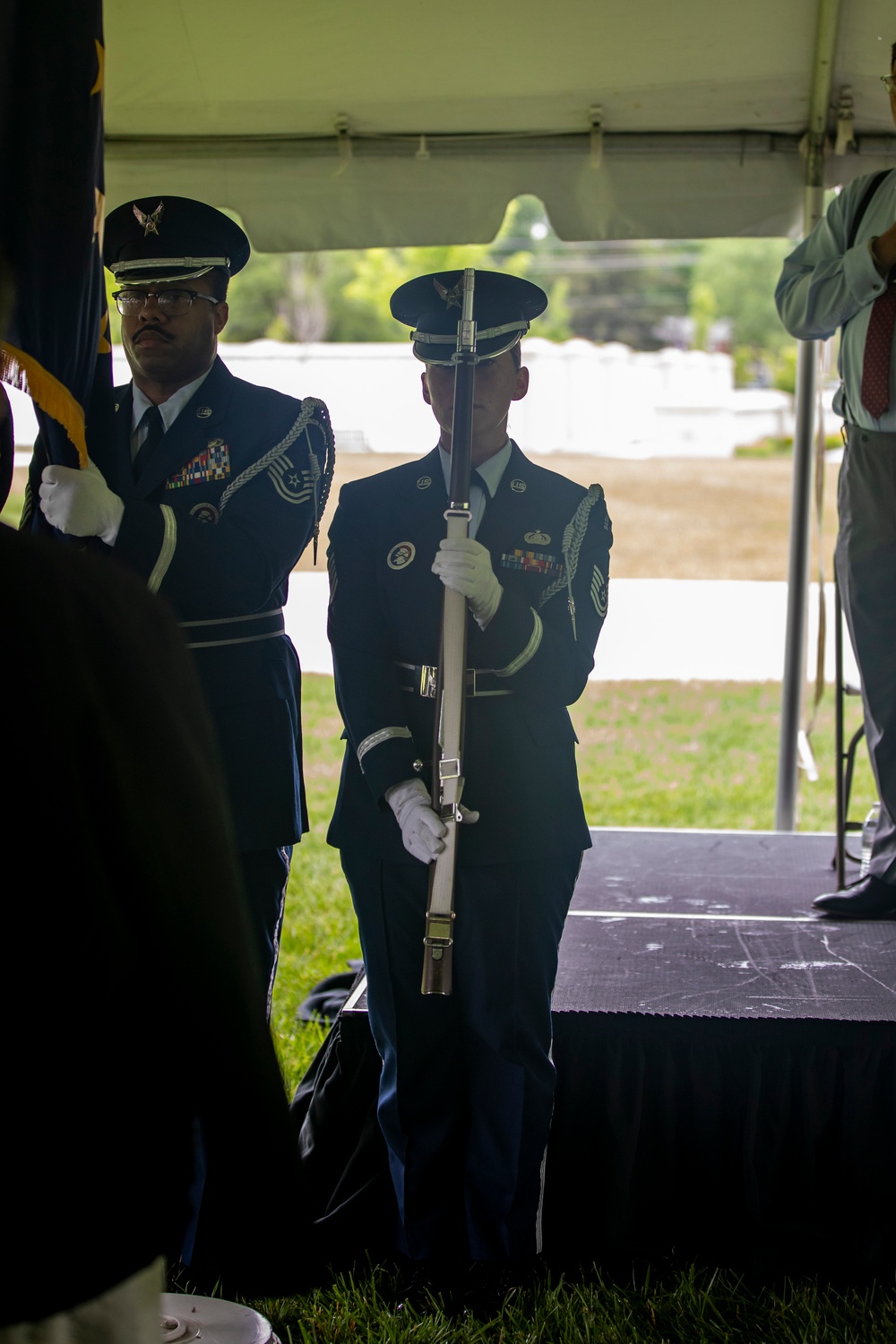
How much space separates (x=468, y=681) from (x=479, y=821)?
267mm

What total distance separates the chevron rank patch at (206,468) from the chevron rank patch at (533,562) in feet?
1.86

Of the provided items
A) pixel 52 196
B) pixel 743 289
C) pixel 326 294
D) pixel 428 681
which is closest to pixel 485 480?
pixel 428 681

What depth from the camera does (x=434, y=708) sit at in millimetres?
2424

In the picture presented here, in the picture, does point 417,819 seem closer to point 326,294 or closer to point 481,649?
point 481,649

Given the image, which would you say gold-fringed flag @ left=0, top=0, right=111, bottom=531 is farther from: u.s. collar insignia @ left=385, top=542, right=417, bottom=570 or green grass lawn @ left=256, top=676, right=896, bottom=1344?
green grass lawn @ left=256, top=676, right=896, bottom=1344

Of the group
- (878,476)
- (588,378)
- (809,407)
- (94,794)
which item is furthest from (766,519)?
(94,794)

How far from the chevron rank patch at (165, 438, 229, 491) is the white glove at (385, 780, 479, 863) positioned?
2.26 feet

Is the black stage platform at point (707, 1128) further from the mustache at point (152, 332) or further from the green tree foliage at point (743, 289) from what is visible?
the green tree foliage at point (743, 289)

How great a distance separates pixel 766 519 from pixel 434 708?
1535 cm

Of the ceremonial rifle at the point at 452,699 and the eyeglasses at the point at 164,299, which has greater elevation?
the eyeglasses at the point at 164,299

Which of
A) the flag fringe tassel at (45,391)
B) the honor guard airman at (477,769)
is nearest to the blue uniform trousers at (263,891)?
the honor guard airman at (477,769)

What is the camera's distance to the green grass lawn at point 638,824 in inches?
99.7

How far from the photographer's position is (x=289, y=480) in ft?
8.32

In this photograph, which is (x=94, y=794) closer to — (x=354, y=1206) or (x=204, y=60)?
(x=354, y=1206)
